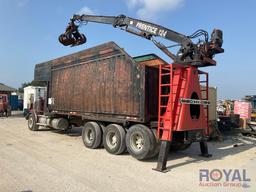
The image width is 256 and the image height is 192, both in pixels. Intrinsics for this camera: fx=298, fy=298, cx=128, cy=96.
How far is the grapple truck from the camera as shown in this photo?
351 inches

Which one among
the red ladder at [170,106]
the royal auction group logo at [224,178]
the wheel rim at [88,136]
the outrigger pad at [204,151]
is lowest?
the royal auction group logo at [224,178]

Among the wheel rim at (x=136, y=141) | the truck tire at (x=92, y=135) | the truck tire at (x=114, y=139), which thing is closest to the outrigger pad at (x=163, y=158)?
the wheel rim at (x=136, y=141)

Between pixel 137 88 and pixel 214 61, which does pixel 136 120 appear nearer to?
pixel 137 88

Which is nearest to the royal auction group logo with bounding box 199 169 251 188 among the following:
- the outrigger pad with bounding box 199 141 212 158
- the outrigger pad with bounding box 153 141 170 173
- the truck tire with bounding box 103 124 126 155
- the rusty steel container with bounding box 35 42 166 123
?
the outrigger pad with bounding box 153 141 170 173

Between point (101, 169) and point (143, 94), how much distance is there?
2.72m

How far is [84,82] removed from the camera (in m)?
12.3

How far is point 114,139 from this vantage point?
1051 centimetres

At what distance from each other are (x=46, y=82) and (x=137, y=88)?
25.5ft

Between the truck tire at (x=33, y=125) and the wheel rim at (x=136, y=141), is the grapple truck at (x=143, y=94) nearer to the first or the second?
the wheel rim at (x=136, y=141)

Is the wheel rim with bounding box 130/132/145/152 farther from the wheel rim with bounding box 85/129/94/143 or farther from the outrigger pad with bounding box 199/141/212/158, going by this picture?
the wheel rim with bounding box 85/129/94/143

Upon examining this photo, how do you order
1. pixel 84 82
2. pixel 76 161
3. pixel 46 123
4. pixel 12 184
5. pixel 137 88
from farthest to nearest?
1. pixel 46 123
2. pixel 84 82
3. pixel 137 88
4. pixel 76 161
5. pixel 12 184

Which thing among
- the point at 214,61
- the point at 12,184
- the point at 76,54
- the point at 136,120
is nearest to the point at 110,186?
the point at 12,184

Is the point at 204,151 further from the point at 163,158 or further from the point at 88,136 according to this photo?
the point at 88,136

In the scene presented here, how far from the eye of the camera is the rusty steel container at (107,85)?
9.59 meters
